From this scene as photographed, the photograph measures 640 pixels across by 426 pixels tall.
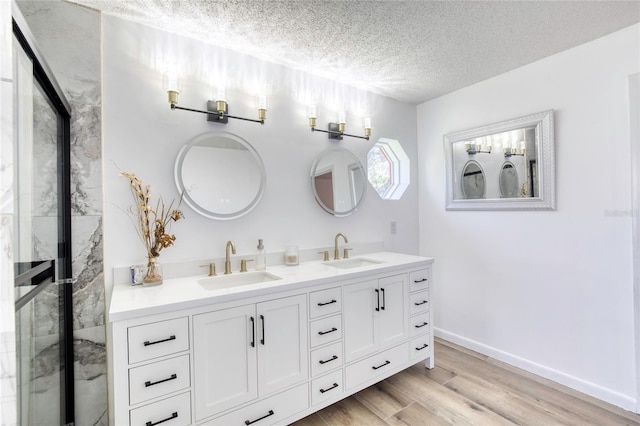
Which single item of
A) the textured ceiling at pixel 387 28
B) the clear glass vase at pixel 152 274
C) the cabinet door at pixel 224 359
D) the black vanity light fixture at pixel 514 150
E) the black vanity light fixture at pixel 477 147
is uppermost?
the textured ceiling at pixel 387 28

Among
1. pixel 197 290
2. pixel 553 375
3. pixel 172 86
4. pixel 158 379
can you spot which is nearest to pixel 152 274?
pixel 197 290

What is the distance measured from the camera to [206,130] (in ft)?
6.71

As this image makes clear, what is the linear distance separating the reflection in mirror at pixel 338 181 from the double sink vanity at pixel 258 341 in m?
0.63

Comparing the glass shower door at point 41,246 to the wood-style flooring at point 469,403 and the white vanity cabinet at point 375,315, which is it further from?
the white vanity cabinet at point 375,315

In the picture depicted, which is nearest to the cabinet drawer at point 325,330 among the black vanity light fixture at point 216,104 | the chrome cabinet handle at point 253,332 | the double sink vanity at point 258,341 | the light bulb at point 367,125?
the double sink vanity at point 258,341

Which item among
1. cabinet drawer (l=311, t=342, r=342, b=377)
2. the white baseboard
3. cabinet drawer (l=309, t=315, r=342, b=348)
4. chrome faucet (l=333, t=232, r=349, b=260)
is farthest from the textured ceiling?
the white baseboard

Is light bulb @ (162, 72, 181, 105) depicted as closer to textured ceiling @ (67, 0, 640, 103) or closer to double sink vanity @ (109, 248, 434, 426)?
textured ceiling @ (67, 0, 640, 103)

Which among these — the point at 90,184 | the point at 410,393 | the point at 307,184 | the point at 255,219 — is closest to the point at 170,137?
the point at 90,184

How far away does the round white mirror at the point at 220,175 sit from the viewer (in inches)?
77.4

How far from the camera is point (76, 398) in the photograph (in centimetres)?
163

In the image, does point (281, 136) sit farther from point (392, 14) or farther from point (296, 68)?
point (392, 14)

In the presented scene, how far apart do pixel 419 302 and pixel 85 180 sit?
93.6 inches

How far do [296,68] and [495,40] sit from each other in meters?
1.43

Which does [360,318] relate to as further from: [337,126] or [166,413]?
[337,126]
